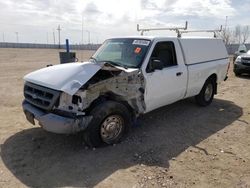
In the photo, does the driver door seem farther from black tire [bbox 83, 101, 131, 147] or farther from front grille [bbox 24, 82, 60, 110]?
front grille [bbox 24, 82, 60, 110]

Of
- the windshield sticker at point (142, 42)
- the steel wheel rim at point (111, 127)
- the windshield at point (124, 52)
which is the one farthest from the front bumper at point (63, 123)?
the windshield sticker at point (142, 42)

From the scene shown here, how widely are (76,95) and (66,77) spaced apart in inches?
14.8

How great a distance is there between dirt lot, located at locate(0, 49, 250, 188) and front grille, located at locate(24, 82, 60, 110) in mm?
794

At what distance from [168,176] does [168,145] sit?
3.65 feet

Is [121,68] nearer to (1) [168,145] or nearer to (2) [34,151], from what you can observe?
(1) [168,145]

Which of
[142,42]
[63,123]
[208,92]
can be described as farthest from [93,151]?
[208,92]

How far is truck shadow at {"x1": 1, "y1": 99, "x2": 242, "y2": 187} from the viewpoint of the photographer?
413cm

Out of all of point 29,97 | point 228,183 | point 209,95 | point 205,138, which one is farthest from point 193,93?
point 29,97

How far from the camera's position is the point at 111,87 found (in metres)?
4.84

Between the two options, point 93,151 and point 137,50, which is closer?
point 93,151

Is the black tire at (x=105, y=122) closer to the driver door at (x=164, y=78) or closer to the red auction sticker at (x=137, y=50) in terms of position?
the driver door at (x=164, y=78)

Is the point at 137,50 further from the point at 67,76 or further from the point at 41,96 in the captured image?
the point at 41,96

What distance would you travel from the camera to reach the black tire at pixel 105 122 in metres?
4.69

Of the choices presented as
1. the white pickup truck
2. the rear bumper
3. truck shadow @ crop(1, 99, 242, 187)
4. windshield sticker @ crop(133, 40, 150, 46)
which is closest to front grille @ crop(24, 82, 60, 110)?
the white pickup truck
